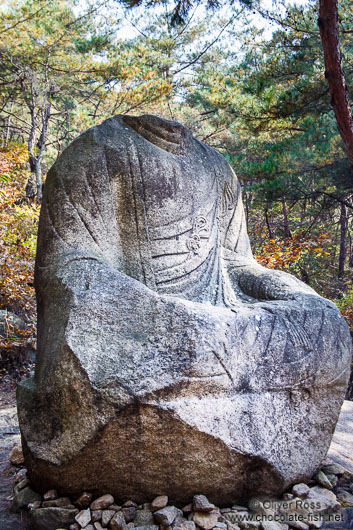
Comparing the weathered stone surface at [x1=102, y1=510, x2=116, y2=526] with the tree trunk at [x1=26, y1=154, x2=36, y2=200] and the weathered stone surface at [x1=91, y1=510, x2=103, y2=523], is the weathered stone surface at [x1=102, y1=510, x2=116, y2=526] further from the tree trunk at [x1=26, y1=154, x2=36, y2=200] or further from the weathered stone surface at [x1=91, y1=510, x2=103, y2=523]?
the tree trunk at [x1=26, y1=154, x2=36, y2=200]

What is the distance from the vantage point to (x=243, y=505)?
7.20 ft

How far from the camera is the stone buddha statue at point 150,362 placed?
1.98m

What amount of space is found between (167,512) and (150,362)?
63cm

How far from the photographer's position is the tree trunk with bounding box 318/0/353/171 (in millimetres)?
4852

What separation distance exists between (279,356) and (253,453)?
46cm

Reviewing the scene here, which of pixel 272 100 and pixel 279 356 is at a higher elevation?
pixel 272 100

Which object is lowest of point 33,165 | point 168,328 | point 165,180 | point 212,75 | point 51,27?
point 168,328

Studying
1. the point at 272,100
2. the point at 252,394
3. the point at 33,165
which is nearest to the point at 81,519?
the point at 252,394

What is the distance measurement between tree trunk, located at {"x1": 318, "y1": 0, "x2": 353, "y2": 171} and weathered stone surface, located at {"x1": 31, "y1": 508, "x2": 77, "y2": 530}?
460 cm

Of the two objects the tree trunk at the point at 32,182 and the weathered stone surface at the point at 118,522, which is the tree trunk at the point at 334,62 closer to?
the weathered stone surface at the point at 118,522

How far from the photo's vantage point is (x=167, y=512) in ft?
6.47

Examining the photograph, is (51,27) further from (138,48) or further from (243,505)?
(243,505)

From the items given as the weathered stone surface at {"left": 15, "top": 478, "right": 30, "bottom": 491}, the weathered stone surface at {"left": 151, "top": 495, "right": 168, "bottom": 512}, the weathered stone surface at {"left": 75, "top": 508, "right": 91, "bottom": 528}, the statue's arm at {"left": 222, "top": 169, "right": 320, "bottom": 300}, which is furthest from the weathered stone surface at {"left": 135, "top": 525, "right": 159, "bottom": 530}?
the statue's arm at {"left": 222, "top": 169, "right": 320, "bottom": 300}

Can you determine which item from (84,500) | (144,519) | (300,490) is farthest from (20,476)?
(300,490)
